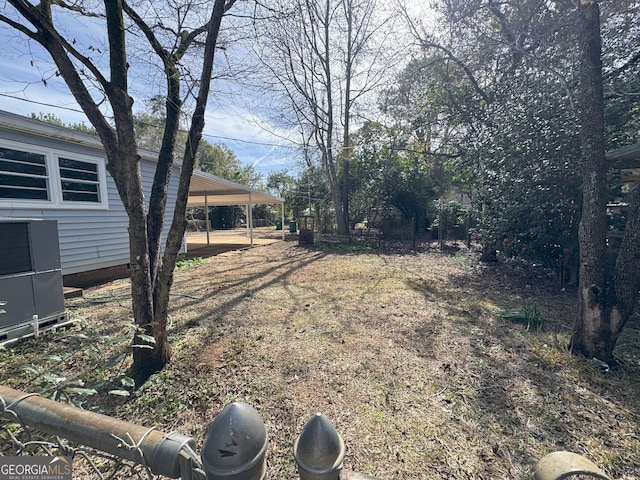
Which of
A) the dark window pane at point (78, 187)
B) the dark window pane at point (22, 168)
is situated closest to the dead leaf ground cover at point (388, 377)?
the dark window pane at point (78, 187)

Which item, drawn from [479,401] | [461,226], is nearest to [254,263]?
[479,401]

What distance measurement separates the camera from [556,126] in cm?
488

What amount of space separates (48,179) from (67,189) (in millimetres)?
382

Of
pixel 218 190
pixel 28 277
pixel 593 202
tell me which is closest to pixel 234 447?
pixel 593 202

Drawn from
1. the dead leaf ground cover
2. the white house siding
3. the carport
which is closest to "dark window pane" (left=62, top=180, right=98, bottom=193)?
the white house siding

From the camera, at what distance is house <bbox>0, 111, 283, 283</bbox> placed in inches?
185

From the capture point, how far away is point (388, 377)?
2.63 metres

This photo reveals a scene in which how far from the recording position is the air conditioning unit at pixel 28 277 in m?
3.02

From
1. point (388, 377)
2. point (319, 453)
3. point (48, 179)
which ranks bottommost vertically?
point (388, 377)

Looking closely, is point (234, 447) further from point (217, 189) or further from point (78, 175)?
point (217, 189)

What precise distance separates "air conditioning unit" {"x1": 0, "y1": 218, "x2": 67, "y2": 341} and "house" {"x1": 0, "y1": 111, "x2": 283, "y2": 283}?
2.07 metres

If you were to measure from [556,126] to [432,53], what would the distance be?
553 cm

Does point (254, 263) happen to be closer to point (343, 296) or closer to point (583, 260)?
point (343, 296)

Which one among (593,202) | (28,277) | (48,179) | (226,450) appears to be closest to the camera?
(226,450)
